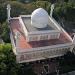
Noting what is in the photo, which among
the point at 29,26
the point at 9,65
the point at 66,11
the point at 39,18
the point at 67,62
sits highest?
the point at 39,18

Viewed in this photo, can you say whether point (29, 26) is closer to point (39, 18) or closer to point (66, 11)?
point (39, 18)

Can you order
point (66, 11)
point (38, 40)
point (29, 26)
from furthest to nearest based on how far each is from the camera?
point (66, 11) < point (29, 26) < point (38, 40)

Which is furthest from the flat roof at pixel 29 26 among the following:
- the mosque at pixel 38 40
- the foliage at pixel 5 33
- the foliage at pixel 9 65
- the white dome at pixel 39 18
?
the foliage at pixel 9 65

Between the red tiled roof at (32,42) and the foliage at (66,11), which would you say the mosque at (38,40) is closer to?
the red tiled roof at (32,42)

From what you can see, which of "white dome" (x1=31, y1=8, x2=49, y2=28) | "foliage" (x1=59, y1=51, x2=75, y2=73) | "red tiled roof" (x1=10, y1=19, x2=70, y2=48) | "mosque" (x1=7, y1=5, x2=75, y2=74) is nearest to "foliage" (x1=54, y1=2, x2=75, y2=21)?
"mosque" (x1=7, y1=5, x2=75, y2=74)

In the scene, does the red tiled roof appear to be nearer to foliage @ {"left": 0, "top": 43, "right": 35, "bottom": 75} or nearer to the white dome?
foliage @ {"left": 0, "top": 43, "right": 35, "bottom": 75}

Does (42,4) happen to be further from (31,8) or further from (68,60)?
(68,60)

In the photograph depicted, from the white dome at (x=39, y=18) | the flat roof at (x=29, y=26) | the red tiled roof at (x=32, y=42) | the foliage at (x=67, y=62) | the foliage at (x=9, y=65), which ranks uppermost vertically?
the white dome at (x=39, y=18)

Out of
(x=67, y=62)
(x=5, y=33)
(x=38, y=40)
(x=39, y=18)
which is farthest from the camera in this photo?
(x=5, y=33)

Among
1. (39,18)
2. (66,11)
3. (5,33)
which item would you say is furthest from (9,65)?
(66,11)

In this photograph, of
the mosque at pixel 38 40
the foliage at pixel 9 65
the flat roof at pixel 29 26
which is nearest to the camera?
Answer: the foliage at pixel 9 65

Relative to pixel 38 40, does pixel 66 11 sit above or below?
above
